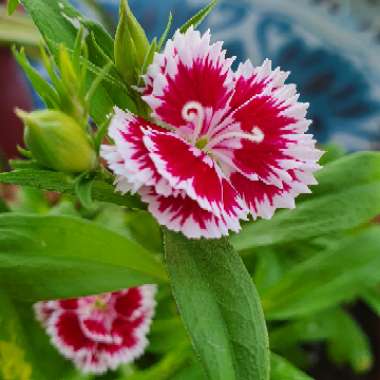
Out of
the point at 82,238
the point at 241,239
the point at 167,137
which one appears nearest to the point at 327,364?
the point at 241,239

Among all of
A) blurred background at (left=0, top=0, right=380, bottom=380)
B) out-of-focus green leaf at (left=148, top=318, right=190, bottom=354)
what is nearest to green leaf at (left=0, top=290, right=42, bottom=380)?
out-of-focus green leaf at (left=148, top=318, right=190, bottom=354)

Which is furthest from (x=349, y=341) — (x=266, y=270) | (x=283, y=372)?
(x=283, y=372)

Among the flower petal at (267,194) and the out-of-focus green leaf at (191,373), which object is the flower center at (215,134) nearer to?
the flower petal at (267,194)

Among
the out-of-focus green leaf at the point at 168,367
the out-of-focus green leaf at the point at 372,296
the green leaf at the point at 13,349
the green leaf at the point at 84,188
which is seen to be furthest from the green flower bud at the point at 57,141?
the out-of-focus green leaf at the point at 372,296

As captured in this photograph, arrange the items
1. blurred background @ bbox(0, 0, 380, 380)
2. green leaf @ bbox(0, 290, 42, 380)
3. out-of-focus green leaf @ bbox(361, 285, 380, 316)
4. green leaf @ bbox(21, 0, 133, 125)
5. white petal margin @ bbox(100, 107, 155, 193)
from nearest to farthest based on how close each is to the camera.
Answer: white petal margin @ bbox(100, 107, 155, 193)
green leaf @ bbox(21, 0, 133, 125)
green leaf @ bbox(0, 290, 42, 380)
out-of-focus green leaf @ bbox(361, 285, 380, 316)
blurred background @ bbox(0, 0, 380, 380)

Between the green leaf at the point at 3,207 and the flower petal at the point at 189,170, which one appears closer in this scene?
the flower petal at the point at 189,170

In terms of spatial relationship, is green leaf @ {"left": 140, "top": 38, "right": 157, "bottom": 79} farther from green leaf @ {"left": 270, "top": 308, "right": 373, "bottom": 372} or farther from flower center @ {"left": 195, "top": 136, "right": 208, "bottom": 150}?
green leaf @ {"left": 270, "top": 308, "right": 373, "bottom": 372}

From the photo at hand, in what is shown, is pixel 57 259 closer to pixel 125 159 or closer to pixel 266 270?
pixel 125 159
